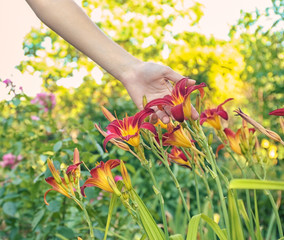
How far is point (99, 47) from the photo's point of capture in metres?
1.10

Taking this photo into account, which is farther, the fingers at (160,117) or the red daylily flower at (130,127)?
the fingers at (160,117)

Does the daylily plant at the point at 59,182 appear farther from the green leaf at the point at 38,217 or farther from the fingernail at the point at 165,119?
the green leaf at the point at 38,217

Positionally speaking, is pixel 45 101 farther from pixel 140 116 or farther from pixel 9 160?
pixel 140 116

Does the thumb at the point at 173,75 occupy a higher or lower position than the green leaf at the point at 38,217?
higher

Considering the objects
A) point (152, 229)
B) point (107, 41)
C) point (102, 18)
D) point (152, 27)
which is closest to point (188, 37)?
point (152, 27)

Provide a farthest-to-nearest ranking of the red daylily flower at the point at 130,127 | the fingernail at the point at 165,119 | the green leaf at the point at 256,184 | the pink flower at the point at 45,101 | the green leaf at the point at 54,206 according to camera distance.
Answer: the pink flower at the point at 45,101
the green leaf at the point at 54,206
the fingernail at the point at 165,119
the red daylily flower at the point at 130,127
the green leaf at the point at 256,184

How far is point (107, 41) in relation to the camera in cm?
111

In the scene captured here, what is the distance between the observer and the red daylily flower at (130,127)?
848 mm

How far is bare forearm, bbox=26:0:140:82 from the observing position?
1.10m

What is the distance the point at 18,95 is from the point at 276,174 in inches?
83.4

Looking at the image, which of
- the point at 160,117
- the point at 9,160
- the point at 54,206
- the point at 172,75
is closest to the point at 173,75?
the point at 172,75

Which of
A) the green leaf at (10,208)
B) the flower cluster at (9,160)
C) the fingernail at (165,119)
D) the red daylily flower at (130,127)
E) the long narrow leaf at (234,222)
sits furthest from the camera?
the flower cluster at (9,160)

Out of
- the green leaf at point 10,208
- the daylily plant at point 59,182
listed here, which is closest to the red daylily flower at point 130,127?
the daylily plant at point 59,182

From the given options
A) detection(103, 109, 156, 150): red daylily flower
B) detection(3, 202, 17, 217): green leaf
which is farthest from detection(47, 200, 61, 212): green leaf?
detection(103, 109, 156, 150): red daylily flower
